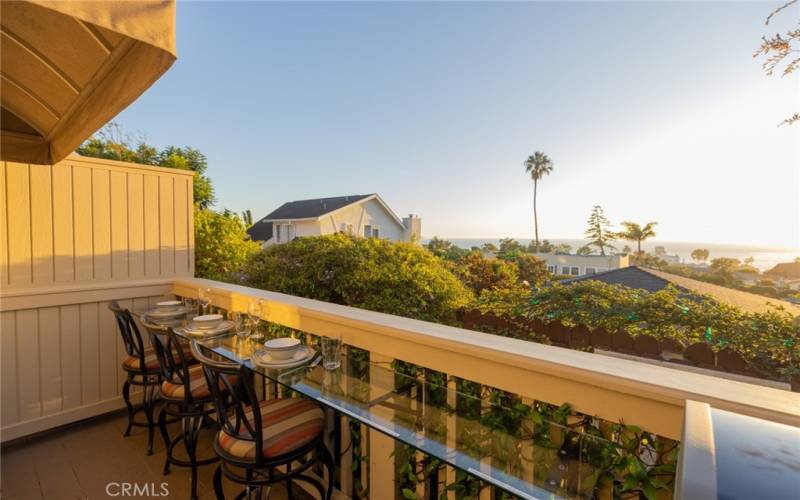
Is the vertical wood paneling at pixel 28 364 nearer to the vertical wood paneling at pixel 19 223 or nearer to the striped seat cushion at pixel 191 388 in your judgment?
the vertical wood paneling at pixel 19 223

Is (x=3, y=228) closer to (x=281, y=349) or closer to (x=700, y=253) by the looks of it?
(x=281, y=349)

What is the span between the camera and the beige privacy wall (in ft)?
9.03

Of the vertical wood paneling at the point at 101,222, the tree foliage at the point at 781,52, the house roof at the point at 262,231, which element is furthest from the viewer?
the house roof at the point at 262,231

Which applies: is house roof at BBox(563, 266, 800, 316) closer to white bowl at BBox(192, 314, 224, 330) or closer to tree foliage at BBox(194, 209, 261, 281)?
white bowl at BBox(192, 314, 224, 330)

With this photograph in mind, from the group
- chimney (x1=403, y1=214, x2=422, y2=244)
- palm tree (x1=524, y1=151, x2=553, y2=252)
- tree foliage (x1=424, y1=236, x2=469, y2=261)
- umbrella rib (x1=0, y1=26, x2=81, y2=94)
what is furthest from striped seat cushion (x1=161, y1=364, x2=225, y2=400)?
palm tree (x1=524, y1=151, x2=553, y2=252)

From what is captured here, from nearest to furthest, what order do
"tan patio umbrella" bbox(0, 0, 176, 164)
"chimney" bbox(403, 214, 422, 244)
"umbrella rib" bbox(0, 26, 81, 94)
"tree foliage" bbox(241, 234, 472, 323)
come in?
"tan patio umbrella" bbox(0, 0, 176, 164) → "umbrella rib" bbox(0, 26, 81, 94) → "tree foliage" bbox(241, 234, 472, 323) → "chimney" bbox(403, 214, 422, 244)

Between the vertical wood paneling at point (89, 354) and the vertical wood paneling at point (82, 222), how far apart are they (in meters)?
0.33

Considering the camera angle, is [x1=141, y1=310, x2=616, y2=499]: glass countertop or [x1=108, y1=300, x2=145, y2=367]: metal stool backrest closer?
[x1=141, y1=310, x2=616, y2=499]: glass countertop

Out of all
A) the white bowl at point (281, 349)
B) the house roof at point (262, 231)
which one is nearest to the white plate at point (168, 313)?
the white bowl at point (281, 349)

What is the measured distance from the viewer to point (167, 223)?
3.57 metres

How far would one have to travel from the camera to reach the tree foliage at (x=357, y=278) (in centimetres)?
516

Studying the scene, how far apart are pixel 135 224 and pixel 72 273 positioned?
2.06 feet

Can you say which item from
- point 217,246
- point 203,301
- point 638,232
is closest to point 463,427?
point 203,301

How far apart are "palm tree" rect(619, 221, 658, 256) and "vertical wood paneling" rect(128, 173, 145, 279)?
29996 millimetres
